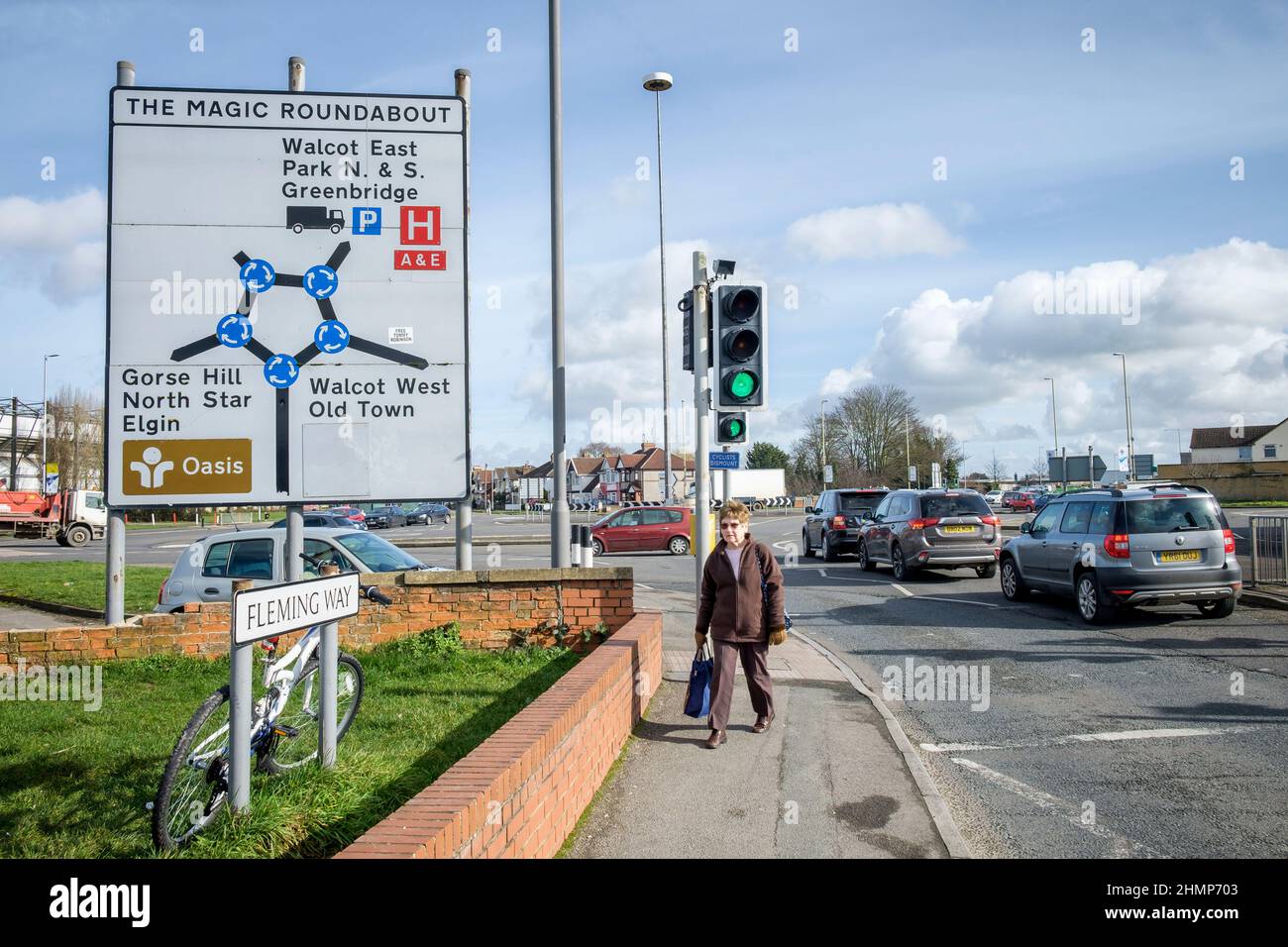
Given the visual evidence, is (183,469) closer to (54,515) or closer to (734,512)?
(734,512)

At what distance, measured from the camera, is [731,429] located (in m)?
8.30

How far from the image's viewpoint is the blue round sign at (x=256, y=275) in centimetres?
453

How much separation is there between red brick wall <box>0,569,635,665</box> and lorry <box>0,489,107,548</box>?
37810 mm

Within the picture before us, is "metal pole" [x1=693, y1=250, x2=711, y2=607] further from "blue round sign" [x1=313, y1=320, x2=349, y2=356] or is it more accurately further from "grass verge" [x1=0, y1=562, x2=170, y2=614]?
"grass verge" [x1=0, y1=562, x2=170, y2=614]

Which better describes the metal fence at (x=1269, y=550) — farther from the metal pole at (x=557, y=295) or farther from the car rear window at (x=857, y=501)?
the metal pole at (x=557, y=295)

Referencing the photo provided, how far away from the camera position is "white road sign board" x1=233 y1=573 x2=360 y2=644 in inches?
134

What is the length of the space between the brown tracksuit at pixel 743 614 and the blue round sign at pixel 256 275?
3.40 metres

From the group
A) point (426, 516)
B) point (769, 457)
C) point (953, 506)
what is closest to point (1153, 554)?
point (953, 506)

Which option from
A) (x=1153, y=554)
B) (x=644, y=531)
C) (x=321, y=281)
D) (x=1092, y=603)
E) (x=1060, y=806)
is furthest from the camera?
(x=644, y=531)

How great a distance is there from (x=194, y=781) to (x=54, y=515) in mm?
46798

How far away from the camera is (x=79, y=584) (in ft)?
53.2

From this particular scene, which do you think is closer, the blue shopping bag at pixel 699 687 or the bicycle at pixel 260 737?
the bicycle at pixel 260 737

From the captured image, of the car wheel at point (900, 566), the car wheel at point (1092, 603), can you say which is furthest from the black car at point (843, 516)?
the car wheel at point (1092, 603)
